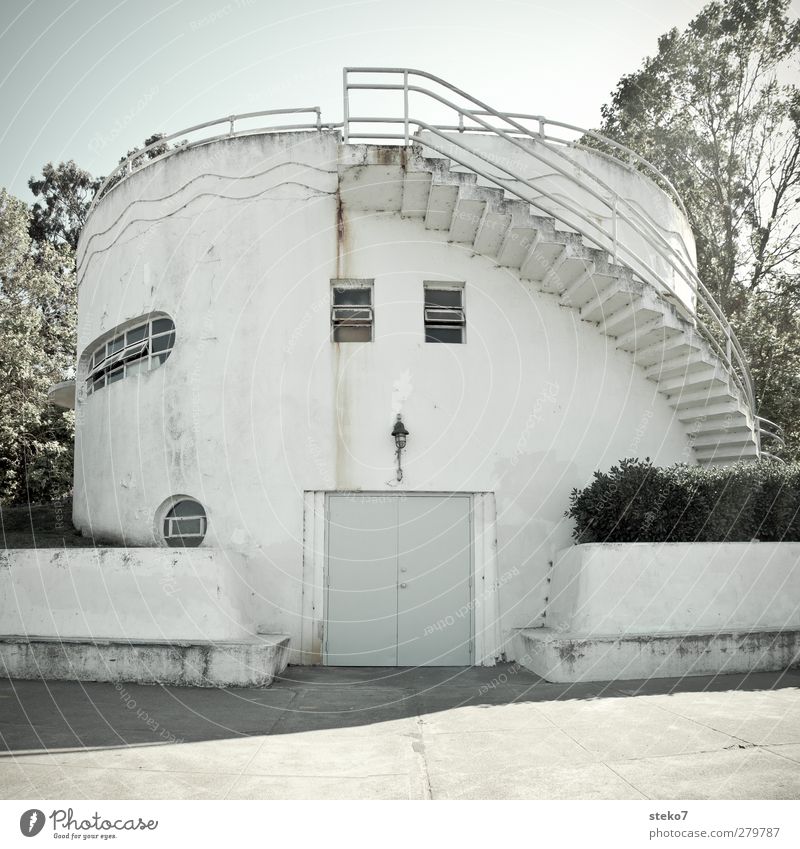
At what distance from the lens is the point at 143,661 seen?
888 cm

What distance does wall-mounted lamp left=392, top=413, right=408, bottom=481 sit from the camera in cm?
1074

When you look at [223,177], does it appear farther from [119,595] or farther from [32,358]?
[32,358]

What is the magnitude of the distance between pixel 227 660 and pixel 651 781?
5146 millimetres

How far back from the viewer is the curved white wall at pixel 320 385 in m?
10.9

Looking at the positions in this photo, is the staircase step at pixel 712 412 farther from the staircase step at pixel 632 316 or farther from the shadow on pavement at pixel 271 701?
the shadow on pavement at pixel 271 701

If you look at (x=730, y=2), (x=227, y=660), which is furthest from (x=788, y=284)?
(x=227, y=660)

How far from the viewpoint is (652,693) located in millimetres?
8047

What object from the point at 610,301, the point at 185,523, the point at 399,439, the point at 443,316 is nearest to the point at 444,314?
the point at 443,316

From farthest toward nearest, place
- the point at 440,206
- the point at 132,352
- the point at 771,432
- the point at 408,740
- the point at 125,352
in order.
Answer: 1. the point at 771,432
2. the point at 125,352
3. the point at 132,352
4. the point at 440,206
5. the point at 408,740

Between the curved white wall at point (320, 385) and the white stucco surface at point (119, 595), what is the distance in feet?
4.33

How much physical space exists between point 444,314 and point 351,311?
4.35 ft

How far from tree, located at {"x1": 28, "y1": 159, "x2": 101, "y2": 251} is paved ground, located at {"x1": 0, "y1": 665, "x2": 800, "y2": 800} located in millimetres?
25242

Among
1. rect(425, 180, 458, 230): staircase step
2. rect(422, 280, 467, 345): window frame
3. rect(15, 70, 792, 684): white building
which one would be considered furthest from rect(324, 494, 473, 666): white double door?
rect(425, 180, 458, 230): staircase step

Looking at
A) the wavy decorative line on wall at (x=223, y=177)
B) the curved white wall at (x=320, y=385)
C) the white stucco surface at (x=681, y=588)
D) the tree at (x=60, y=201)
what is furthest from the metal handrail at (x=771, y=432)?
the tree at (x=60, y=201)
